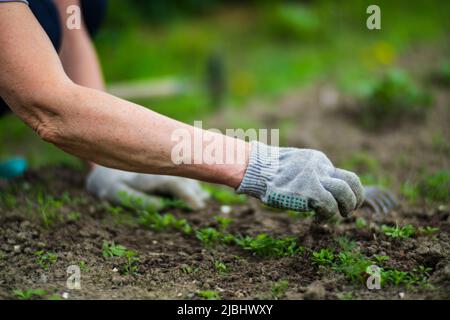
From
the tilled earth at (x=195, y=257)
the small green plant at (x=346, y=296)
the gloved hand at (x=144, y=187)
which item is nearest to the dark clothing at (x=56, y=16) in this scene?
the gloved hand at (x=144, y=187)

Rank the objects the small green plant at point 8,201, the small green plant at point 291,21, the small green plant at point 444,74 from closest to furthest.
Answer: the small green plant at point 8,201 → the small green plant at point 444,74 → the small green plant at point 291,21

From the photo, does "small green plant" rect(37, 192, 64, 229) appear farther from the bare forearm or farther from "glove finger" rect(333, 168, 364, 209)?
"glove finger" rect(333, 168, 364, 209)

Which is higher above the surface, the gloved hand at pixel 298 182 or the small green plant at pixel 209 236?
the gloved hand at pixel 298 182

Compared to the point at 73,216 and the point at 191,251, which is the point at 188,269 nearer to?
the point at 191,251

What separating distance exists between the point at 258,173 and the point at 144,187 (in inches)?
34.2

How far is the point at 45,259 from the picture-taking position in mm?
1912

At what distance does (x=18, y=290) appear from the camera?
1701 mm

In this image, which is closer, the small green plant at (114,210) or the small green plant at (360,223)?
the small green plant at (360,223)

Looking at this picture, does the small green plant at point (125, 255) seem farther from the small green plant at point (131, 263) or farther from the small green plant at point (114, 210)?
the small green plant at point (114, 210)

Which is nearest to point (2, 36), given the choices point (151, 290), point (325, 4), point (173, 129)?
point (173, 129)

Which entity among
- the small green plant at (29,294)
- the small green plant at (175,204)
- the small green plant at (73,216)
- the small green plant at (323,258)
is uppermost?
the small green plant at (175,204)

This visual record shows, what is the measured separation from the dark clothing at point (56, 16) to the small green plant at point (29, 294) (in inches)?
39.4

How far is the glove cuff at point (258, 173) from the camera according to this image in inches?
70.9

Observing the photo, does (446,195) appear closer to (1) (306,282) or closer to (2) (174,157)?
(1) (306,282)
